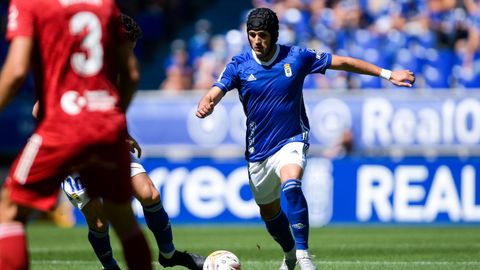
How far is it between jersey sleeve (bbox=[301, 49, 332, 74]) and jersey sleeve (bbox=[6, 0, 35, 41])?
402 centimetres

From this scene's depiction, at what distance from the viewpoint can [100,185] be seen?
5.86m

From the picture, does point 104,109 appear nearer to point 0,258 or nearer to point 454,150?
point 0,258

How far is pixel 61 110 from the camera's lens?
5.74m

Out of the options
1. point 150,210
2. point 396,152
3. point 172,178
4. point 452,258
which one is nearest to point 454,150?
point 396,152

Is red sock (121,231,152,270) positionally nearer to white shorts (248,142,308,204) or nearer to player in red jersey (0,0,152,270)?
player in red jersey (0,0,152,270)

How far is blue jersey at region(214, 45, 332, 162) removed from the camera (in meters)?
9.20

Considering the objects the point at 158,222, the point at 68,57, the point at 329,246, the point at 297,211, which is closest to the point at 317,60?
the point at 297,211

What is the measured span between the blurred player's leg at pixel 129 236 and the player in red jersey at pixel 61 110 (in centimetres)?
11

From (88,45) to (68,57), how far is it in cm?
13

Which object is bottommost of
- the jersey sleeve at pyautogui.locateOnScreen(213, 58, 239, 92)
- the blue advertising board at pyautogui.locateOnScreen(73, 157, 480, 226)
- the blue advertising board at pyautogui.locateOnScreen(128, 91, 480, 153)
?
the blue advertising board at pyautogui.locateOnScreen(73, 157, 480, 226)

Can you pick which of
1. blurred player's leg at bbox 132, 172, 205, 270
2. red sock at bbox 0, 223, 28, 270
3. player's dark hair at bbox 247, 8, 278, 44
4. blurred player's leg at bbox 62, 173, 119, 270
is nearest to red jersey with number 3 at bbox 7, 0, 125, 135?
red sock at bbox 0, 223, 28, 270

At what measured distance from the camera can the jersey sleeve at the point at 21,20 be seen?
572cm

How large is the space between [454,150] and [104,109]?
1430 cm

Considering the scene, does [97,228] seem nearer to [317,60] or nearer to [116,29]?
[317,60]
